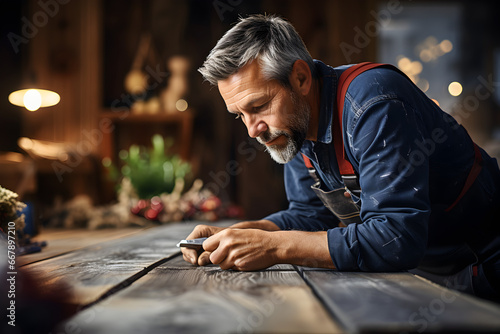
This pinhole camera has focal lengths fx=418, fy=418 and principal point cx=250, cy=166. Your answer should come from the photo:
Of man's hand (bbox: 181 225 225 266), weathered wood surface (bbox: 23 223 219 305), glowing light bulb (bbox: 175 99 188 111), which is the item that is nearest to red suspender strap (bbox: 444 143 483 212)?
man's hand (bbox: 181 225 225 266)

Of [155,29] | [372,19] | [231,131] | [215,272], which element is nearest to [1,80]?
[155,29]

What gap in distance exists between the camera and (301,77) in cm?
128

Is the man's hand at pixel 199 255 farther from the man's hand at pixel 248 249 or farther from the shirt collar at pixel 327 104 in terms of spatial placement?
the shirt collar at pixel 327 104

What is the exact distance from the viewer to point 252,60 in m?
1.21

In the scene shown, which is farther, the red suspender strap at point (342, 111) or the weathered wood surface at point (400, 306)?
the red suspender strap at point (342, 111)

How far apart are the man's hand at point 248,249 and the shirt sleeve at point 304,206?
499 millimetres

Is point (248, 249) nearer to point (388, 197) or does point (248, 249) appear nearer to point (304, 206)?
point (388, 197)

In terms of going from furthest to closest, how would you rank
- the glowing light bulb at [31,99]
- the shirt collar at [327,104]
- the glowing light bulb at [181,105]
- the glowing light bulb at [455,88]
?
1. the glowing light bulb at [455,88]
2. the glowing light bulb at [181,105]
3. the glowing light bulb at [31,99]
4. the shirt collar at [327,104]

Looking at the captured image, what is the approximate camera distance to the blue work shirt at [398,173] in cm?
95

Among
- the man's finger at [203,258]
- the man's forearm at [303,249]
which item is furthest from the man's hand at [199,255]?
the man's forearm at [303,249]

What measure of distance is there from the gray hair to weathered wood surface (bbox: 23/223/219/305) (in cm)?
61

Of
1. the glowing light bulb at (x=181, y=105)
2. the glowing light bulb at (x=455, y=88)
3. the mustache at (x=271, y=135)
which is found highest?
the glowing light bulb at (x=181, y=105)

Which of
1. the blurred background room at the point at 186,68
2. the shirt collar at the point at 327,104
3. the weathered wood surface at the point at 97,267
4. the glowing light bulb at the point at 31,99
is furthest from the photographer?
the blurred background room at the point at 186,68

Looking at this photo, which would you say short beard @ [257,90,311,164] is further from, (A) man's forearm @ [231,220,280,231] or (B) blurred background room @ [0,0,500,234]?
(B) blurred background room @ [0,0,500,234]
